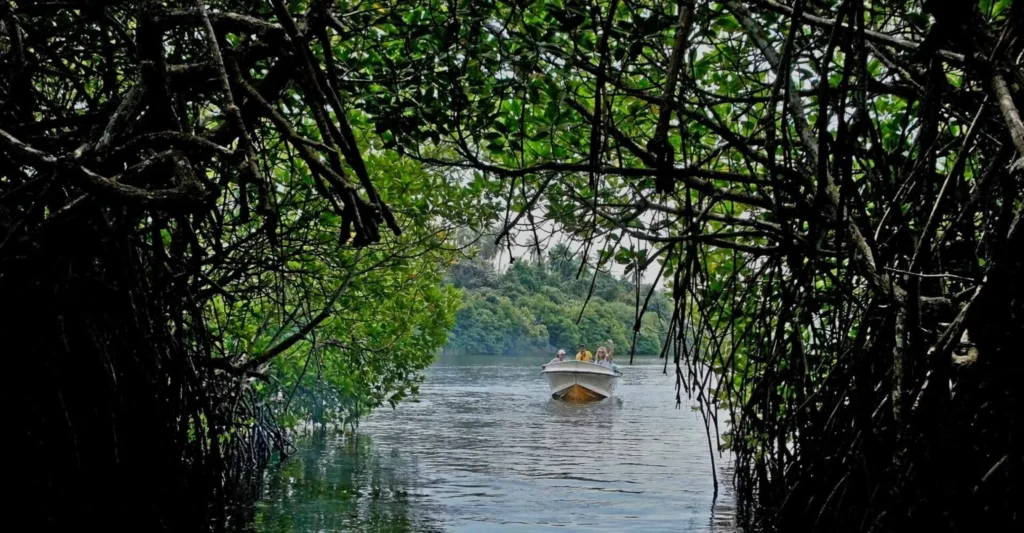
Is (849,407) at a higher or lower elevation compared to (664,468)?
higher

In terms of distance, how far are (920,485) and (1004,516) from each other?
11.9 inches

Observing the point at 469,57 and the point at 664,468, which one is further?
the point at 664,468

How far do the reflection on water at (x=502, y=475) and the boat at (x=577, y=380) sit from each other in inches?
130

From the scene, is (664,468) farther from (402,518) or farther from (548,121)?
(548,121)

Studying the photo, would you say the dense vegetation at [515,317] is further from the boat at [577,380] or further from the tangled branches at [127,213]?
the tangled branches at [127,213]

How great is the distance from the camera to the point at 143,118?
271cm

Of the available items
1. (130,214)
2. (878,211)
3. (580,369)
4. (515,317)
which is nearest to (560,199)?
(878,211)

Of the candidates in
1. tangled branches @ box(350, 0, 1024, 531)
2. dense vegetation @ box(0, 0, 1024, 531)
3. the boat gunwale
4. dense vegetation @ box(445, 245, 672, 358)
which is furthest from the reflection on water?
dense vegetation @ box(445, 245, 672, 358)

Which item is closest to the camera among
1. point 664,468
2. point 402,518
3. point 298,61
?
point 298,61

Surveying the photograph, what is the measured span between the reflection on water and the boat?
331 cm

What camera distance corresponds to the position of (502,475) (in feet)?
40.3

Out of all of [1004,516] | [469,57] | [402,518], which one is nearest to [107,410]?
[469,57]

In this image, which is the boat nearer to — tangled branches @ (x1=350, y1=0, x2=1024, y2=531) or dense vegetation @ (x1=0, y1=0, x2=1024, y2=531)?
dense vegetation @ (x1=0, y1=0, x2=1024, y2=531)

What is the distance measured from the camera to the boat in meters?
25.6
